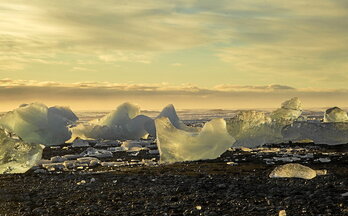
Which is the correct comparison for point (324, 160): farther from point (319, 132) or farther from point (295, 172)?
point (319, 132)

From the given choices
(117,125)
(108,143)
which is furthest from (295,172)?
(108,143)

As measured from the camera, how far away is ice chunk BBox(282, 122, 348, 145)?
62.7 ft

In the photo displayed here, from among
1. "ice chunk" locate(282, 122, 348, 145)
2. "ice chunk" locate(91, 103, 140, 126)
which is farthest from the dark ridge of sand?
"ice chunk" locate(91, 103, 140, 126)

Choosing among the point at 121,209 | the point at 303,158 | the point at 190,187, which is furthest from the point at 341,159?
the point at 121,209

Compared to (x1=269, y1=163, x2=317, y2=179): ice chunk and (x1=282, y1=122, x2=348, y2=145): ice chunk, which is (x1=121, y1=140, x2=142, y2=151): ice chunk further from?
(x1=269, y1=163, x2=317, y2=179): ice chunk

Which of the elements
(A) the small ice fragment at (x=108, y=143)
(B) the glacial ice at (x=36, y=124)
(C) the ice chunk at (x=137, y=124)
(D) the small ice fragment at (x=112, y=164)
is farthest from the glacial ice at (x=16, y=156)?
(C) the ice chunk at (x=137, y=124)

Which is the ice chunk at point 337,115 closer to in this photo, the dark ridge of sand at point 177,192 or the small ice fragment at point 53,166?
the dark ridge of sand at point 177,192

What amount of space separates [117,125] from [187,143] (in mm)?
12203

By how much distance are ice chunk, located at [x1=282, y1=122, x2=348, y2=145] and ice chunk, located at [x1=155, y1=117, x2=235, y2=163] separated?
6.23 m

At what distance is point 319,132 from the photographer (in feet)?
63.4

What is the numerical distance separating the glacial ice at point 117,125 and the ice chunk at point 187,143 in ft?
38.9

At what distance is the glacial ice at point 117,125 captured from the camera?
86.9 ft

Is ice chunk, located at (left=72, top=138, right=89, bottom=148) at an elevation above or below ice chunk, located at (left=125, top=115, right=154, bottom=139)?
below

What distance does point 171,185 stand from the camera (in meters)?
10.9
